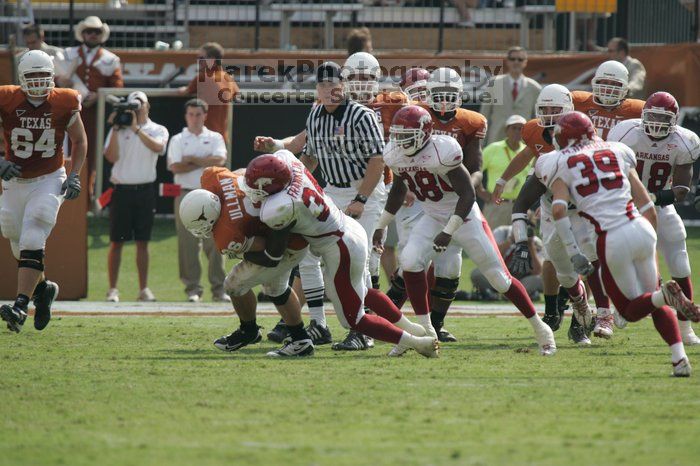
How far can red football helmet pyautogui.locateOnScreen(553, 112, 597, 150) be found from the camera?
265 inches

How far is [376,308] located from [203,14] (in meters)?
8.89

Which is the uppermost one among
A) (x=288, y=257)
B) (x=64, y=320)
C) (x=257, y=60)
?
(x=257, y=60)

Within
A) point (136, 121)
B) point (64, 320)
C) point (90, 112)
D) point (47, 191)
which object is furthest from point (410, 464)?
point (90, 112)

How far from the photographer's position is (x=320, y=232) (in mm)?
6820

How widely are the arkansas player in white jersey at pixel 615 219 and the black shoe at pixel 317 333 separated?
1.83 metres

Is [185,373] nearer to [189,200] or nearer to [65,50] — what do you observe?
[189,200]

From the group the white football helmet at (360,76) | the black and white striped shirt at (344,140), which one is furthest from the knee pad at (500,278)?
the white football helmet at (360,76)

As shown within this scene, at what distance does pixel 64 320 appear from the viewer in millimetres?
9516

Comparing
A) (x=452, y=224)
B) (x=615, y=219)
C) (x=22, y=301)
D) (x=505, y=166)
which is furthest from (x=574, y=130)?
(x=505, y=166)

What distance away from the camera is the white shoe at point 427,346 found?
695 centimetres

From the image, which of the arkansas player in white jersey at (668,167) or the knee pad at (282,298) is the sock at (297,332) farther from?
the arkansas player in white jersey at (668,167)

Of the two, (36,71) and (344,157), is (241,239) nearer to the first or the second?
(344,157)

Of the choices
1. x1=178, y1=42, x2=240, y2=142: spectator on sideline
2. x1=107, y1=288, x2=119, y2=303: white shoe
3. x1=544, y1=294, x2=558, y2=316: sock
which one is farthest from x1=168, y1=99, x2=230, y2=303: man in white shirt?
x1=544, y1=294, x2=558, y2=316: sock

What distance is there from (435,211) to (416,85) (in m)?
1.52
